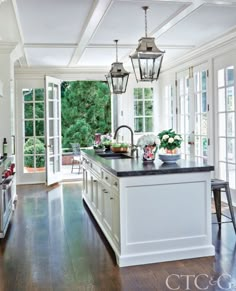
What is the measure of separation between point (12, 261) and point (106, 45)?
372 centimetres

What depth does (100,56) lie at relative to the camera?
6.73 meters

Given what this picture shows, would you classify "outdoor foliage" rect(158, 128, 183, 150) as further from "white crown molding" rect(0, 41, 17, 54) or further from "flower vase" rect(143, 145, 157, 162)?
"white crown molding" rect(0, 41, 17, 54)

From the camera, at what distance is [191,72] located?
6.55 meters

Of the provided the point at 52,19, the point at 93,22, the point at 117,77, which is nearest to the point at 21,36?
the point at 52,19

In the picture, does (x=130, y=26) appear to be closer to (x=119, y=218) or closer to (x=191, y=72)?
(x=191, y=72)

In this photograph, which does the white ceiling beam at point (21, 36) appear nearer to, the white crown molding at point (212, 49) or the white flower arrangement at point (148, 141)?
the white flower arrangement at point (148, 141)

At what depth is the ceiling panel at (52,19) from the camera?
3752 mm

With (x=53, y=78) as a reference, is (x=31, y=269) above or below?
below

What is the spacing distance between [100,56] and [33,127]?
229 cm

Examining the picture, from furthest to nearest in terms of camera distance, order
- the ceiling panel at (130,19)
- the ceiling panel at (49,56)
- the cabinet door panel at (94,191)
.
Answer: the ceiling panel at (49,56) < the cabinet door panel at (94,191) < the ceiling panel at (130,19)

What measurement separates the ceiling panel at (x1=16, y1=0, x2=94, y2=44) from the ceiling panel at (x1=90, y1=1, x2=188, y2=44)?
30 centimetres

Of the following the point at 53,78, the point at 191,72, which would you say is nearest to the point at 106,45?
the point at 191,72

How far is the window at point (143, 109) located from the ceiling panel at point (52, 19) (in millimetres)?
2982

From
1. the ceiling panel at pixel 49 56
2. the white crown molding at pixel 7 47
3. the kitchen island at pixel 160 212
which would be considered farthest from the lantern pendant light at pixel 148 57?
the ceiling panel at pixel 49 56
